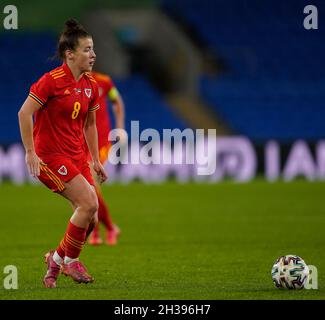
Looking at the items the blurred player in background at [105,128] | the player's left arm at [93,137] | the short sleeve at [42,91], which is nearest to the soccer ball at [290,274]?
the player's left arm at [93,137]

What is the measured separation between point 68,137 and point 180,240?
4.37 m

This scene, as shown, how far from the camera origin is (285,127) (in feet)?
88.5

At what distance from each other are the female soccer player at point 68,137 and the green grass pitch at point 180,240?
11.2 inches

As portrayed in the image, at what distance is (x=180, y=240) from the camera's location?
474 inches

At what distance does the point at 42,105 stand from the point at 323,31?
23058 millimetres

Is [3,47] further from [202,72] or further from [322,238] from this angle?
[322,238]

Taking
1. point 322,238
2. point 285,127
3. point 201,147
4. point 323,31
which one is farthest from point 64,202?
point 323,31

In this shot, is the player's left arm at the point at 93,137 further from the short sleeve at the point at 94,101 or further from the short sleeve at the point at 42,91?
the short sleeve at the point at 42,91

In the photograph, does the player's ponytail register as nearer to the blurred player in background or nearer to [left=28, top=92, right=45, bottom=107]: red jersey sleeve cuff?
[left=28, top=92, right=45, bottom=107]: red jersey sleeve cuff

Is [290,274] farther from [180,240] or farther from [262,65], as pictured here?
[262,65]

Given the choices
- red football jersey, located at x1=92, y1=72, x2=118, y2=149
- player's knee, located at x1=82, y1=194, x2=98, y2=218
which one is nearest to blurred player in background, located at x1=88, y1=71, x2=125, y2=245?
red football jersey, located at x1=92, y1=72, x2=118, y2=149

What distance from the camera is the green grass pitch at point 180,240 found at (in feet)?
25.6

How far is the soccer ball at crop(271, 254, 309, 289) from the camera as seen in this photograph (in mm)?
7598

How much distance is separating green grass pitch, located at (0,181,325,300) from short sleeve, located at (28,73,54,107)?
4.92 ft
